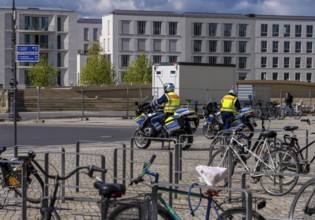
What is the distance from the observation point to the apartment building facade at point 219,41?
102 metres

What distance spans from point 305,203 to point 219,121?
18150 millimetres

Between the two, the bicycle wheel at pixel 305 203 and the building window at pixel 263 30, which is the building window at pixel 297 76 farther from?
the bicycle wheel at pixel 305 203

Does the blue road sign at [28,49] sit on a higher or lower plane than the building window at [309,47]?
lower

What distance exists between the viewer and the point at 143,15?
102 meters

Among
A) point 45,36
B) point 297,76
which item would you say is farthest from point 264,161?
point 297,76

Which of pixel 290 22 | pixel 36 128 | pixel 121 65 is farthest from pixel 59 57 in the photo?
pixel 36 128

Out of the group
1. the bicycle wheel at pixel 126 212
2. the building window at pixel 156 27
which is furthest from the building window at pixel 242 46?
the bicycle wheel at pixel 126 212

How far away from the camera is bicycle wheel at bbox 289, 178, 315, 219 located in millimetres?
7340

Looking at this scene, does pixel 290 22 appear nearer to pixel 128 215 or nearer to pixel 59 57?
pixel 59 57

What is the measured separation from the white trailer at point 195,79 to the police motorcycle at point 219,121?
14.0m

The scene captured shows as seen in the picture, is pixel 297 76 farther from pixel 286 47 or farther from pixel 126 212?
pixel 126 212

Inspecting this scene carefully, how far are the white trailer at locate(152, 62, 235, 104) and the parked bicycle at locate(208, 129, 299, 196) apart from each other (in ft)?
99.3

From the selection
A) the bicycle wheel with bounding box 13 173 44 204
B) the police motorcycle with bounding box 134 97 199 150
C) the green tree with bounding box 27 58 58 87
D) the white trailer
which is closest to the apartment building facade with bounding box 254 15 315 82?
the green tree with bounding box 27 58 58 87

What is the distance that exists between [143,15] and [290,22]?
75.1 ft
